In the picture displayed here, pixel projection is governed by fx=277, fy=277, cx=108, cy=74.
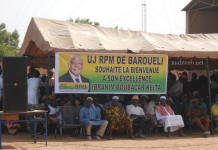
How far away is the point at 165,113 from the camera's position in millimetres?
8477

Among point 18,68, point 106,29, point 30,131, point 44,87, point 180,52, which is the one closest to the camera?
point 18,68

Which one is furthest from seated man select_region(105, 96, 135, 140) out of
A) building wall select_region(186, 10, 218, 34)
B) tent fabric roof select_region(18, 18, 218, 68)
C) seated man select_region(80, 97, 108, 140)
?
building wall select_region(186, 10, 218, 34)

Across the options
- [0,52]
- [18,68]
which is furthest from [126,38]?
[0,52]

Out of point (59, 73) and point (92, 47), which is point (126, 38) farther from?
point (59, 73)

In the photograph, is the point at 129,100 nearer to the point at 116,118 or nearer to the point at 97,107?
the point at 97,107

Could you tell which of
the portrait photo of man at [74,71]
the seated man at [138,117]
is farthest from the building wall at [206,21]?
the portrait photo of man at [74,71]

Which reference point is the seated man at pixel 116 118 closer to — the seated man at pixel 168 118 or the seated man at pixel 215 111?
the seated man at pixel 168 118

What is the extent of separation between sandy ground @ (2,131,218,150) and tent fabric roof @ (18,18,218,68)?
2410mm

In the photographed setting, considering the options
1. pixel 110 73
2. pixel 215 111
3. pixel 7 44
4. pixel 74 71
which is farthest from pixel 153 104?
pixel 7 44

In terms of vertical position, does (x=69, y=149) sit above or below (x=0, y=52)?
below

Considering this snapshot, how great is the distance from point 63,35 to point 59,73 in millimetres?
1335

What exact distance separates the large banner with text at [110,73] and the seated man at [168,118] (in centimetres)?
52

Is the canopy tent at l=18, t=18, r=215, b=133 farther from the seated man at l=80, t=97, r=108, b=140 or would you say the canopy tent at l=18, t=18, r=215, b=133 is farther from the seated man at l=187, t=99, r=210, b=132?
the seated man at l=80, t=97, r=108, b=140

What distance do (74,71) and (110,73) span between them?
1.05m
